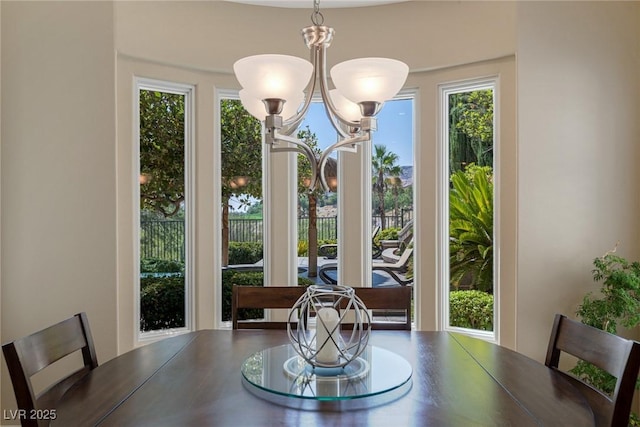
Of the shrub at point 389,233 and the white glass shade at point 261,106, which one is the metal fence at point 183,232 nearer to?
A: the shrub at point 389,233

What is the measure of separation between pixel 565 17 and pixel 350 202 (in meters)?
1.70

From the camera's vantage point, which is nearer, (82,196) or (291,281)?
(82,196)

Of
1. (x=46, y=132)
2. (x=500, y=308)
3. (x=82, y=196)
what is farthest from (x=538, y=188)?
(x=46, y=132)

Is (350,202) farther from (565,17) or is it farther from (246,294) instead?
(565,17)

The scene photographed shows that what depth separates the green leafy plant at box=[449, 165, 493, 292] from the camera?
2928 mm

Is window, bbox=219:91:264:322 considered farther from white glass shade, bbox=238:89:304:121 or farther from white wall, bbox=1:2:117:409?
white glass shade, bbox=238:89:304:121

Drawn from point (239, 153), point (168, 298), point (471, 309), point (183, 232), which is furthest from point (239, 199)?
point (471, 309)

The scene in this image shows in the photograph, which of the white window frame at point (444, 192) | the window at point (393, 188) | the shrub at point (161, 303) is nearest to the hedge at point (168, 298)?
the shrub at point (161, 303)

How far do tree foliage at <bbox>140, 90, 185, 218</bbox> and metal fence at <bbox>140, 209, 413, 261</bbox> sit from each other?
107 mm

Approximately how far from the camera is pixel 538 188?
2570 mm

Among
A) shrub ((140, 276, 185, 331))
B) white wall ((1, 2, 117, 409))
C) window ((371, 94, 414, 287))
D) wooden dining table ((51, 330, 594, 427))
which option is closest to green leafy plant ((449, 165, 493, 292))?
window ((371, 94, 414, 287))

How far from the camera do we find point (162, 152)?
Result: 2.99m

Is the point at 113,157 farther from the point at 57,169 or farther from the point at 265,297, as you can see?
the point at 265,297

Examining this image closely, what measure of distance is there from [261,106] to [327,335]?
96cm
